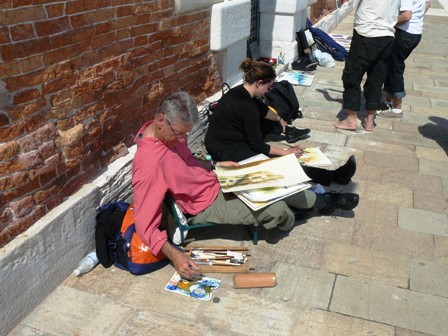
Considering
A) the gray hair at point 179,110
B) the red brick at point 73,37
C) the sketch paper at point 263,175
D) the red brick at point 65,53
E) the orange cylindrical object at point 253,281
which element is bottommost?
the orange cylindrical object at point 253,281

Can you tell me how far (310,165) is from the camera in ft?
13.8

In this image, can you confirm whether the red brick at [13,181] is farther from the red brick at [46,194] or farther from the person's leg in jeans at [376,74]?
the person's leg in jeans at [376,74]

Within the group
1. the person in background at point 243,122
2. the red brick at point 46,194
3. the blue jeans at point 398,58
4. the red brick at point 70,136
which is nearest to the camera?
the red brick at point 46,194

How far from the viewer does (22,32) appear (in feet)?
8.34

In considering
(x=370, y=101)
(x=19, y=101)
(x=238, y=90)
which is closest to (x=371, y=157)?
(x=370, y=101)

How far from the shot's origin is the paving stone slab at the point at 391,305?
284cm

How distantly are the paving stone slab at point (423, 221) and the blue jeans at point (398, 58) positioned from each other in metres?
2.44

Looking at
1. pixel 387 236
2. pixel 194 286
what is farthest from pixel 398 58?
pixel 194 286

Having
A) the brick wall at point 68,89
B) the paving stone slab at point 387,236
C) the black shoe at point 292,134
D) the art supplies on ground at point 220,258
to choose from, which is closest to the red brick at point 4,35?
the brick wall at point 68,89

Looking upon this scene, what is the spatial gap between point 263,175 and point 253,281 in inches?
33.6

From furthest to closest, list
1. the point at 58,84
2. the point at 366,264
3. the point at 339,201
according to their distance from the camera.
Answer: the point at 339,201, the point at 366,264, the point at 58,84

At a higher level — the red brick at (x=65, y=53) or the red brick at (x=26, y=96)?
the red brick at (x=65, y=53)

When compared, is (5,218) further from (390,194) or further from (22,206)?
(390,194)

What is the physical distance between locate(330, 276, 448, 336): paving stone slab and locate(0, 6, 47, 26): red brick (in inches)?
97.5
